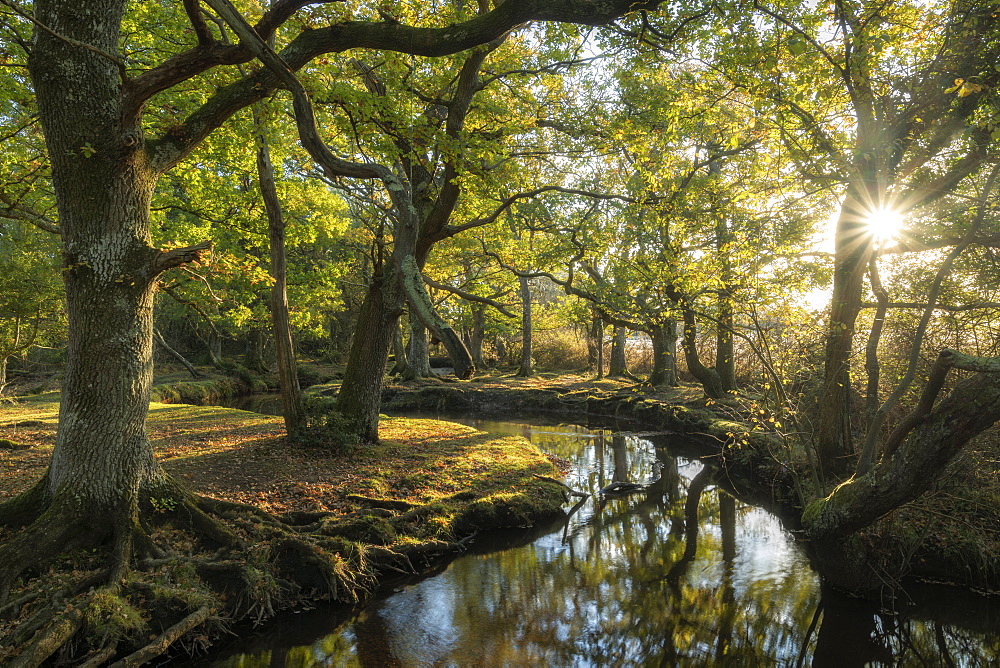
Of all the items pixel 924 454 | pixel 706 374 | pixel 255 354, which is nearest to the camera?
pixel 924 454

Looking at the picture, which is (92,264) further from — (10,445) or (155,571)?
(10,445)

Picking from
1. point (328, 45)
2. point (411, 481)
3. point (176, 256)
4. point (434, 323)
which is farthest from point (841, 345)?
point (176, 256)

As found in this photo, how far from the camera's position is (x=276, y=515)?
23.7 feet

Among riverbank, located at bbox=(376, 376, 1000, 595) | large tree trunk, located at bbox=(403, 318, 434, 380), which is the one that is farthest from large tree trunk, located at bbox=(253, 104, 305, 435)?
large tree trunk, located at bbox=(403, 318, 434, 380)

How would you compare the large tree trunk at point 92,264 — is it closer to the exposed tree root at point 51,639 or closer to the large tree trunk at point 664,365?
the exposed tree root at point 51,639

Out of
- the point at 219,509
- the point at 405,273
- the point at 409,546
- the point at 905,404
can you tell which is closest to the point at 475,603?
the point at 409,546

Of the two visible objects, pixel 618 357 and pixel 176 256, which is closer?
pixel 176 256

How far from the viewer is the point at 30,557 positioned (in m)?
5.13

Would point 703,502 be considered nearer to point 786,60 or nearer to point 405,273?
point 786,60

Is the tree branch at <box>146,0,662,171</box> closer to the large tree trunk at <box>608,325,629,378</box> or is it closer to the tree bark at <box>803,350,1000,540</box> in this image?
the tree bark at <box>803,350,1000,540</box>

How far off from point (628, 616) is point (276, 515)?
4.59 m

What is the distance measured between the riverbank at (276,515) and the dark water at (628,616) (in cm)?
41

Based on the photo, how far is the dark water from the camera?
5844 millimetres

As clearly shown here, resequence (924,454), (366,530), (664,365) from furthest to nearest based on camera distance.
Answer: (664,365)
(366,530)
(924,454)
